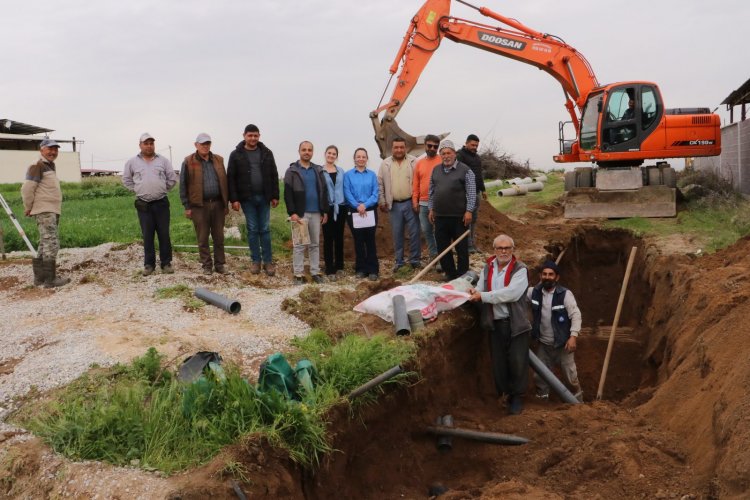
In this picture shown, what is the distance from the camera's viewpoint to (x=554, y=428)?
5.91 meters

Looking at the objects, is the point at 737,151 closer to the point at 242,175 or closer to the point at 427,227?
the point at 427,227

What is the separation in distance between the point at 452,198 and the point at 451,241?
67 cm

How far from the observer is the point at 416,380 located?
5852 mm

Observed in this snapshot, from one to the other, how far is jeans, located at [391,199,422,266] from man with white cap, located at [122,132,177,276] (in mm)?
3159

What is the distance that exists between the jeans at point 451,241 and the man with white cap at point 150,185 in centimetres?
364

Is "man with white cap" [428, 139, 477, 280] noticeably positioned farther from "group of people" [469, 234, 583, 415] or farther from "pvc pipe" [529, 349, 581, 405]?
"pvc pipe" [529, 349, 581, 405]

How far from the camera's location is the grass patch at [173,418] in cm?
414

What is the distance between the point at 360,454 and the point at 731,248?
250 inches

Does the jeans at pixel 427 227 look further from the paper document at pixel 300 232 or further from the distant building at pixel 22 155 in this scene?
the distant building at pixel 22 155

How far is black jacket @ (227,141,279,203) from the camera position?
842 centimetres

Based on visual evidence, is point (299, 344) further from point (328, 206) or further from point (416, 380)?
point (328, 206)

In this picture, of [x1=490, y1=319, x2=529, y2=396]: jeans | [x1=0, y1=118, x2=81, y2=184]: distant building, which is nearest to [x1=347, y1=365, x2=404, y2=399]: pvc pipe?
[x1=490, y1=319, x2=529, y2=396]: jeans

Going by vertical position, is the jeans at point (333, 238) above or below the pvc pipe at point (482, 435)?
above

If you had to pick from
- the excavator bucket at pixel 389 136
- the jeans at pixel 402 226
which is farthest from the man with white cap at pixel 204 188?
the excavator bucket at pixel 389 136
